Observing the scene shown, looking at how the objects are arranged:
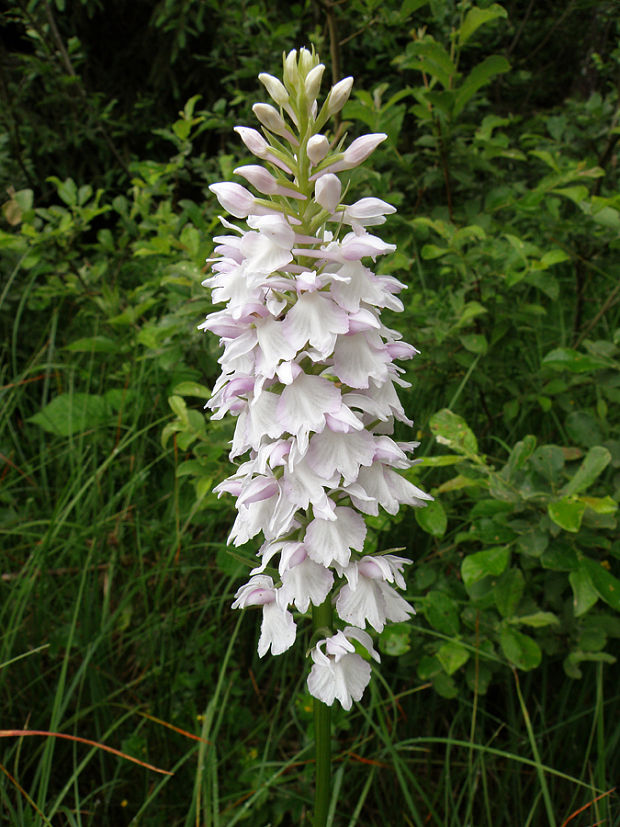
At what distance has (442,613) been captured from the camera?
1830 mm

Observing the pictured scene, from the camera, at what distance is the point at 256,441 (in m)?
1.12

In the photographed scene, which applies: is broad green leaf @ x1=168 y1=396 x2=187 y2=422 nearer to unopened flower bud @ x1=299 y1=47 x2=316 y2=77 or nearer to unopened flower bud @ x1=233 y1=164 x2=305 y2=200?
unopened flower bud @ x1=233 y1=164 x2=305 y2=200

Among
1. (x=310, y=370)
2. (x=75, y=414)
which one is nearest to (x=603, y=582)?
(x=310, y=370)

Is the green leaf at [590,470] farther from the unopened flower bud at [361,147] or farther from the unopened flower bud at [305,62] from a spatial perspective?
the unopened flower bud at [305,62]

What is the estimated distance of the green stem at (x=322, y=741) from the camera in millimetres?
1258

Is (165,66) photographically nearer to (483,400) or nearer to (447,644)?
(483,400)

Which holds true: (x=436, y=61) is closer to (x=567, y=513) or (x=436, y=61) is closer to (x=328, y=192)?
(x=328, y=192)

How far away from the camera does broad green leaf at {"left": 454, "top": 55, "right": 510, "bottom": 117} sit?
6.86 ft

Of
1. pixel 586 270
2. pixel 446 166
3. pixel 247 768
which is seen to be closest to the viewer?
pixel 247 768

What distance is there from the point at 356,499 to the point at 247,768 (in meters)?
1.24

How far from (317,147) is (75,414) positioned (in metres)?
2.16

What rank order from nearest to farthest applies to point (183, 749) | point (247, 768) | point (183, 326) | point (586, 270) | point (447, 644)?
point (447, 644) < point (247, 768) < point (183, 749) < point (183, 326) < point (586, 270)

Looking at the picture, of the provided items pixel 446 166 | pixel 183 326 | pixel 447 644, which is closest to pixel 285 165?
pixel 183 326

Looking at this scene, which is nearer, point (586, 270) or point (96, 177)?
point (586, 270)
